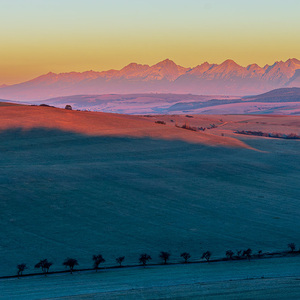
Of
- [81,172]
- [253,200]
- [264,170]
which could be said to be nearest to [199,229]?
[253,200]

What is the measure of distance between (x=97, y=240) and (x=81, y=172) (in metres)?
12.2

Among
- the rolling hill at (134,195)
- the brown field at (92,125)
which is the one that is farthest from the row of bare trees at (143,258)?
the brown field at (92,125)

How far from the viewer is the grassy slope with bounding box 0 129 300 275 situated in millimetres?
24609

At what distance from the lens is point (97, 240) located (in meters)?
25.0

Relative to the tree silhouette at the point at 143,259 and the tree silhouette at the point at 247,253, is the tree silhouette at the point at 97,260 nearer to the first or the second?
the tree silhouette at the point at 143,259

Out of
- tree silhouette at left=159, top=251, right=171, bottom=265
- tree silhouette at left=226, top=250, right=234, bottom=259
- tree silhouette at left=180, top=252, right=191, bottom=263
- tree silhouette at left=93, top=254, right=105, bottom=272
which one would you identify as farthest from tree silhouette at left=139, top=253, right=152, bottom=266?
tree silhouette at left=226, top=250, right=234, bottom=259

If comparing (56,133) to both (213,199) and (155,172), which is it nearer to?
(155,172)

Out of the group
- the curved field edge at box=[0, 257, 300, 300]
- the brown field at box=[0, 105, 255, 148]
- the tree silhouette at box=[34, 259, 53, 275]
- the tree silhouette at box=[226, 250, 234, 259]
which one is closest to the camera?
the curved field edge at box=[0, 257, 300, 300]

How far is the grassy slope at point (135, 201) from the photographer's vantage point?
969 inches

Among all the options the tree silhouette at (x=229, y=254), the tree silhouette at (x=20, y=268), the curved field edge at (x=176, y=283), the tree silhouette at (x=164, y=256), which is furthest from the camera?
the tree silhouette at (x=229, y=254)

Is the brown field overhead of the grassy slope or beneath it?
overhead

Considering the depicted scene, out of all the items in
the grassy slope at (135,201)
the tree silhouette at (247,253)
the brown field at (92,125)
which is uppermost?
the brown field at (92,125)

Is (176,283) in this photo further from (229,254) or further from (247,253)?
(247,253)

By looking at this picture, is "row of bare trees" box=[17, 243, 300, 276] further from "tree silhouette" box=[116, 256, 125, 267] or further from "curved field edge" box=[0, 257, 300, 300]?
"curved field edge" box=[0, 257, 300, 300]
